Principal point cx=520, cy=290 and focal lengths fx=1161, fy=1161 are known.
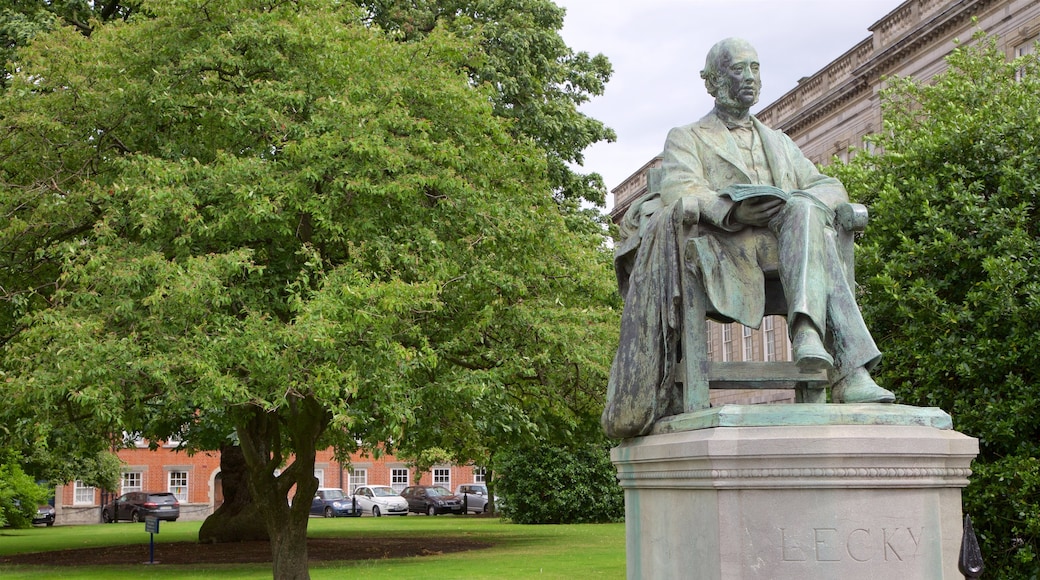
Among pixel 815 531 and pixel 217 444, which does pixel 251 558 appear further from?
pixel 815 531

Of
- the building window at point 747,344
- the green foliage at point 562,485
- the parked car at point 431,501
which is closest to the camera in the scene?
the green foliage at point 562,485

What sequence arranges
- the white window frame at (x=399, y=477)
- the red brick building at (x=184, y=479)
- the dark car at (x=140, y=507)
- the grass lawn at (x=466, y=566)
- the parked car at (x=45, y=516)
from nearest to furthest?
the grass lawn at (x=466, y=566) → the dark car at (x=140, y=507) → the parked car at (x=45, y=516) → the red brick building at (x=184, y=479) → the white window frame at (x=399, y=477)

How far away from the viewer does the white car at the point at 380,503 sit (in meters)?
51.5

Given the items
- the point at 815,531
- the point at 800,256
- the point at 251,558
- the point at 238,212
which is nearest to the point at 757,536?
the point at 815,531

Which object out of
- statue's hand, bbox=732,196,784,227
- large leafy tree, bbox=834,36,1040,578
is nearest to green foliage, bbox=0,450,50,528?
large leafy tree, bbox=834,36,1040,578

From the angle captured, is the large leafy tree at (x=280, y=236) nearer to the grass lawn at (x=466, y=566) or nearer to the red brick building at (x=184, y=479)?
the grass lawn at (x=466, y=566)

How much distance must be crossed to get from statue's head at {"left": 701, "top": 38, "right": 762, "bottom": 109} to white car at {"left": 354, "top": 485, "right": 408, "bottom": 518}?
46174 mm

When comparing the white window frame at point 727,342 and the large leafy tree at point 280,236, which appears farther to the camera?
the white window frame at point 727,342

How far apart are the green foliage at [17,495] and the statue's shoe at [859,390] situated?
120 ft

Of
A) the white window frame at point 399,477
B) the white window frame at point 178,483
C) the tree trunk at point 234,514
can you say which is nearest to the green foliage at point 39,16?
the tree trunk at point 234,514

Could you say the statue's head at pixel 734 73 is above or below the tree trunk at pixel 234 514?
above

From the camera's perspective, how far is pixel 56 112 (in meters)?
17.1

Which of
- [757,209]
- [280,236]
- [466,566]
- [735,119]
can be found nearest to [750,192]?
[757,209]

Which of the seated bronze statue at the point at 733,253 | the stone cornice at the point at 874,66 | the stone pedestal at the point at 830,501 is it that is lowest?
the stone pedestal at the point at 830,501
